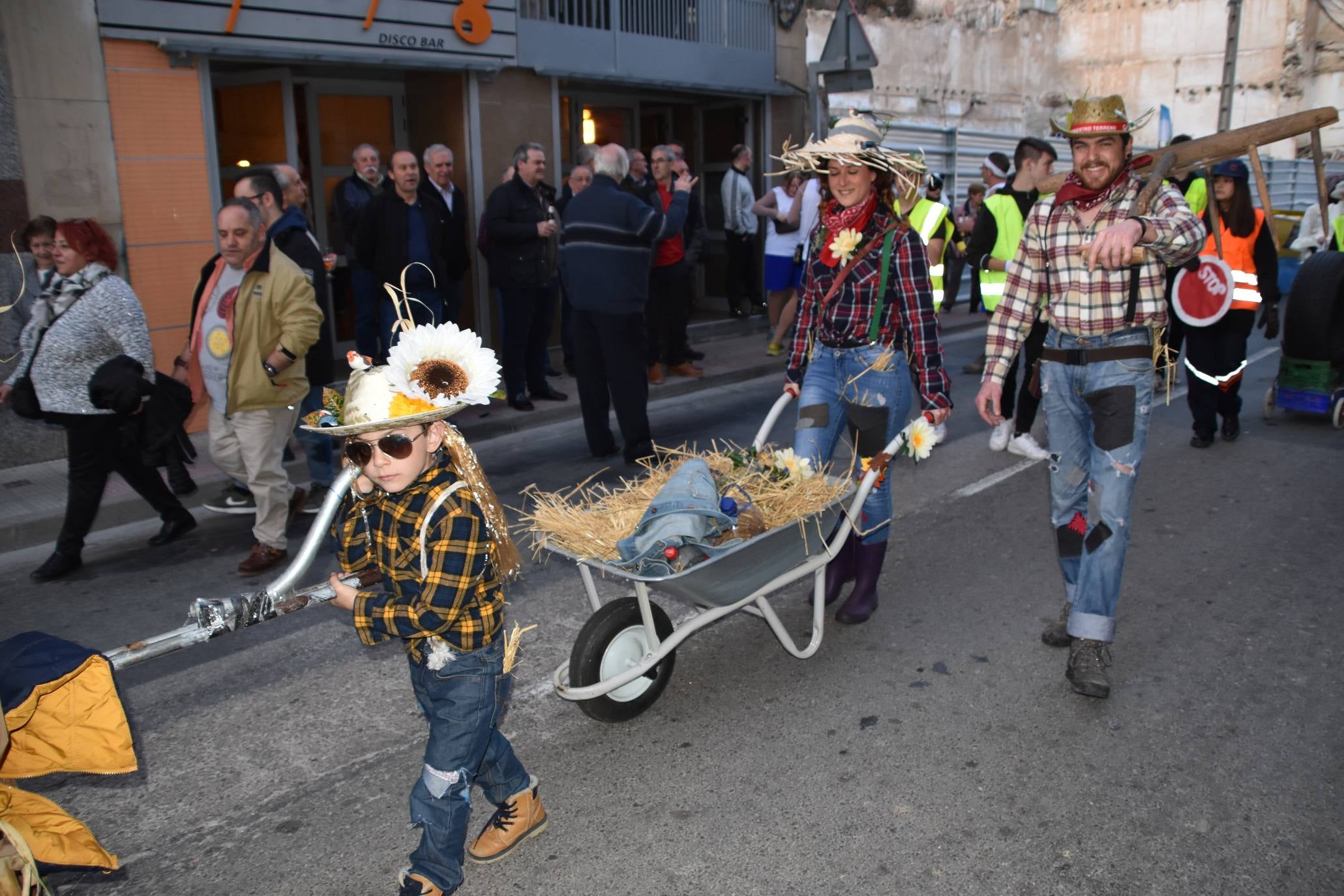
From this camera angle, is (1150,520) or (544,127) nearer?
(1150,520)

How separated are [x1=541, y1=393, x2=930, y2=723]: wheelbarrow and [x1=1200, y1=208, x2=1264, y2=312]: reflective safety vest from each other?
4.47 metres

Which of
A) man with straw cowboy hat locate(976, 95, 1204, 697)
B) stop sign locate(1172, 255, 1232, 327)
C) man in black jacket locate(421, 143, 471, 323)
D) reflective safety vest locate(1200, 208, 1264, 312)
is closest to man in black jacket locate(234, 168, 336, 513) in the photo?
man in black jacket locate(421, 143, 471, 323)

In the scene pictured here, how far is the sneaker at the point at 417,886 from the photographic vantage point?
3018mm

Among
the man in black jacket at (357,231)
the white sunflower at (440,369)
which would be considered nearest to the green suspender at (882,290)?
the white sunflower at (440,369)

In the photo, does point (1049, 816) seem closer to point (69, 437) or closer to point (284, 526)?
point (284, 526)

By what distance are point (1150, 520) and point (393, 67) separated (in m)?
7.69

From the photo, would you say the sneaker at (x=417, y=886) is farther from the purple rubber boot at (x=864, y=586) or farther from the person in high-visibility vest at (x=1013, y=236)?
the person in high-visibility vest at (x=1013, y=236)

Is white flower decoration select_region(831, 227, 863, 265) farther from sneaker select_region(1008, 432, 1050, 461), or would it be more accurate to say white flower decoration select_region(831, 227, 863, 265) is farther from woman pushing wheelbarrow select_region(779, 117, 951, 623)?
sneaker select_region(1008, 432, 1050, 461)

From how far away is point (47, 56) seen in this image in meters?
7.91

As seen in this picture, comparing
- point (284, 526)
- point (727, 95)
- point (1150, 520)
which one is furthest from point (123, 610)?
point (727, 95)

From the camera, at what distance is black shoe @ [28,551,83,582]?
19.5 ft

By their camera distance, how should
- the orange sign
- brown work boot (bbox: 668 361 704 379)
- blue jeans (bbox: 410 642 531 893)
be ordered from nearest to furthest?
blue jeans (bbox: 410 642 531 893)
the orange sign
brown work boot (bbox: 668 361 704 379)

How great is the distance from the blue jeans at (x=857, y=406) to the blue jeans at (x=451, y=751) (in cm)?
206

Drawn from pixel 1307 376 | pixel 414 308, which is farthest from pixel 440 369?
pixel 1307 376
